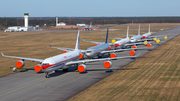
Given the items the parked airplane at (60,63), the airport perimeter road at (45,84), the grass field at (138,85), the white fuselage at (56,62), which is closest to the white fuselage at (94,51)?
the parked airplane at (60,63)

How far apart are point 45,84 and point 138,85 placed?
659 inches

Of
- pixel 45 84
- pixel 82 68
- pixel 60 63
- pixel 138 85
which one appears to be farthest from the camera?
pixel 82 68

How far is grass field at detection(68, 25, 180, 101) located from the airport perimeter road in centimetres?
232

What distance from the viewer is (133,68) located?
57062mm

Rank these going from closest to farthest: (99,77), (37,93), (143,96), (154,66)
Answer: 1. (143,96)
2. (37,93)
3. (99,77)
4. (154,66)

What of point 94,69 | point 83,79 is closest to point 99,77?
point 83,79

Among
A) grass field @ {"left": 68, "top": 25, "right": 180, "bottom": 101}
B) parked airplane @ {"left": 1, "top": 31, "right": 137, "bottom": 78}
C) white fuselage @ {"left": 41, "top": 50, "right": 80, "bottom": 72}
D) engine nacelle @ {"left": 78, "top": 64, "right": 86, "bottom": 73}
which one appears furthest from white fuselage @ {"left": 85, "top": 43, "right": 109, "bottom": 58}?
engine nacelle @ {"left": 78, "top": 64, "right": 86, "bottom": 73}

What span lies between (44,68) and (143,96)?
64.3 ft

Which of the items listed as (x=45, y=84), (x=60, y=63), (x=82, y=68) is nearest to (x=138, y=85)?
(x=82, y=68)

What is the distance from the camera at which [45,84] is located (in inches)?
1715

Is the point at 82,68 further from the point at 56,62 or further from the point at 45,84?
the point at 45,84

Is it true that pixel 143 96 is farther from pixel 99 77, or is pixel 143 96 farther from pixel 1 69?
pixel 1 69

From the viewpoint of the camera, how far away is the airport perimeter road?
36.6m

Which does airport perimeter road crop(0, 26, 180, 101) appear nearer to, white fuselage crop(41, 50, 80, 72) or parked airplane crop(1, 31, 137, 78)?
parked airplane crop(1, 31, 137, 78)
